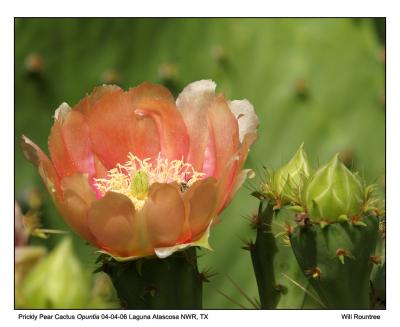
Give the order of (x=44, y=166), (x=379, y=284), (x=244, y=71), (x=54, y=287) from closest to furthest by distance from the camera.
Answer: (x=54, y=287) → (x=44, y=166) → (x=379, y=284) → (x=244, y=71)

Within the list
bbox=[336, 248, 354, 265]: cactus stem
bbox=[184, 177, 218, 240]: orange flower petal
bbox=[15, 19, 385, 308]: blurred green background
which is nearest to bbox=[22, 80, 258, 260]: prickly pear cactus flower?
bbox=[184, 177, 218, 240]: orange flower petal

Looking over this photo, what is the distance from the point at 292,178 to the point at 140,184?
0.14 meters

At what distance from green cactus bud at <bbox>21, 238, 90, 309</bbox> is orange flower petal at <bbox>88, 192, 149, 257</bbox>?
0.06 metres

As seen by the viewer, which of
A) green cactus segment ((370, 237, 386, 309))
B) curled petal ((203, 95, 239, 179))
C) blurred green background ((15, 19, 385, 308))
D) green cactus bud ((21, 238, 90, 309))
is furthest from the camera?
blurred green background ((15, 19, 385, 308))

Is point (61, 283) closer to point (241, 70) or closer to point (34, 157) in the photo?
point (34, 157)

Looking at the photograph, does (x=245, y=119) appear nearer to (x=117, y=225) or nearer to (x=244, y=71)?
(x=117, y=225)

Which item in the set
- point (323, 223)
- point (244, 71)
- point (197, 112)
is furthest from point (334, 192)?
point (244, 71)

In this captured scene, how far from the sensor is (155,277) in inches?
29.2

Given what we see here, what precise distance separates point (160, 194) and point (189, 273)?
0.08m

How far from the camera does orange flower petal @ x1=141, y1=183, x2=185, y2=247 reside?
27.9 inches

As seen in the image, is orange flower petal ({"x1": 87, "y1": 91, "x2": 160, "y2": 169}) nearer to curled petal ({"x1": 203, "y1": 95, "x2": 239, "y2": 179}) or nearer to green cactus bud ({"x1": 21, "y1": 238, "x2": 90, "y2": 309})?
curled petal ({"x1": 203, "y1": 95, "x2": 239, "y2": 179})

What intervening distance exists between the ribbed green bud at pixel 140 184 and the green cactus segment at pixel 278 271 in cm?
11
